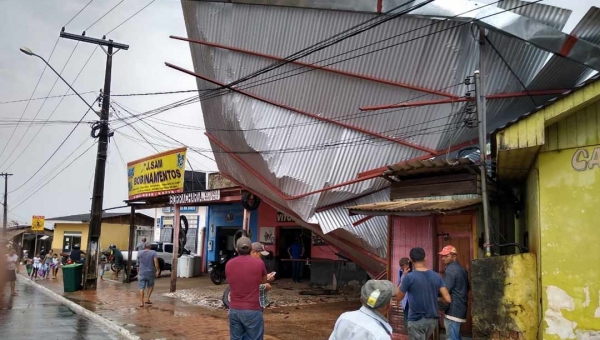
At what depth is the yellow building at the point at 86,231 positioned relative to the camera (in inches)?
1531

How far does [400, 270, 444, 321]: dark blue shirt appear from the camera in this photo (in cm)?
563

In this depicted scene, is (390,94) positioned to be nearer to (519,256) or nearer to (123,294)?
(519,256)

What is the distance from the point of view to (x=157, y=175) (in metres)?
18.1

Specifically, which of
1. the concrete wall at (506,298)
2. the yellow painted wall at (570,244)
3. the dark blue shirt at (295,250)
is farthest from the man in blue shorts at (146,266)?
the yellow painted wall at (570,244)

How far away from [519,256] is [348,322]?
4451mm

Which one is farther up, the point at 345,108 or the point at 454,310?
the point at 345,108

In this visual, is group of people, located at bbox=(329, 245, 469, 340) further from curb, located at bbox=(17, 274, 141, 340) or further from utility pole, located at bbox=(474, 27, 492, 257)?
curb, located at bbox=(17, 274, 141, 340)

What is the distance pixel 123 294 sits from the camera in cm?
1617

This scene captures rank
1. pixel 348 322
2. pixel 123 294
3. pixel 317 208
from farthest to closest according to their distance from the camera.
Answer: pixel 123 294, pixel 317 208, pixel 348 322

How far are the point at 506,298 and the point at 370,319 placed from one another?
422cm

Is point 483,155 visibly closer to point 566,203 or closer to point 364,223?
point 566,203

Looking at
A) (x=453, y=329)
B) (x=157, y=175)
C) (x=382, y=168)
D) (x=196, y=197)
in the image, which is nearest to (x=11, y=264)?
(x=453, y=329)

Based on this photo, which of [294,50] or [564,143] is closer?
[564,143]

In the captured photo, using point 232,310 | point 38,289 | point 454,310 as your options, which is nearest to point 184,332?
point 232,310
